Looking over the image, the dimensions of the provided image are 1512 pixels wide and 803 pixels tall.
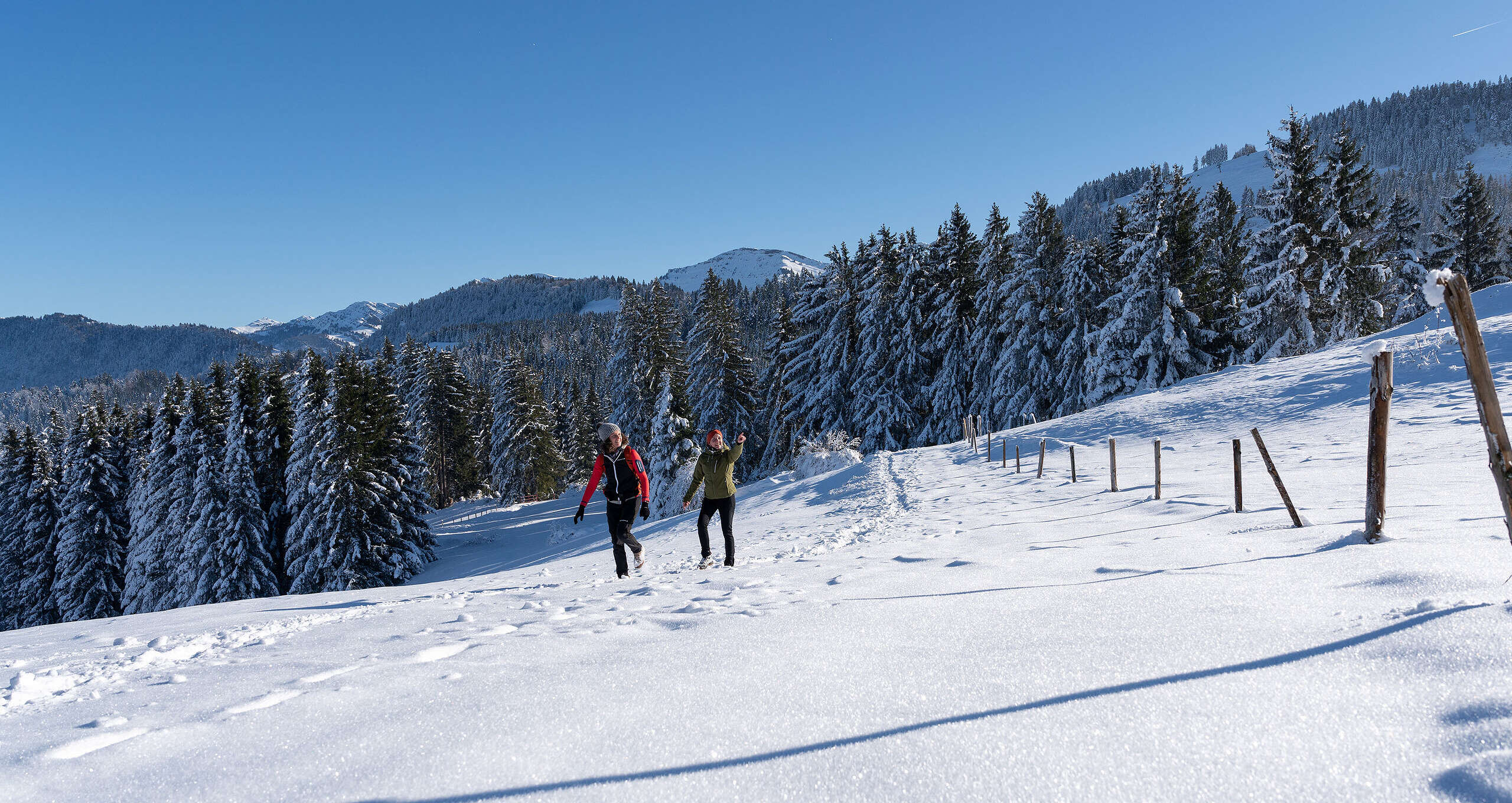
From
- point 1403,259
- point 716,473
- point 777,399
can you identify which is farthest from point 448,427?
point 1403,259

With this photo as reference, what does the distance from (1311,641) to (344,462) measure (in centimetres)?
2921

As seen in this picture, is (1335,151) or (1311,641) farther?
(1335,151)

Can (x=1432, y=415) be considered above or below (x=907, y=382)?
below

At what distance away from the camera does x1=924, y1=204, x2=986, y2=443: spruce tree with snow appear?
33938 mm

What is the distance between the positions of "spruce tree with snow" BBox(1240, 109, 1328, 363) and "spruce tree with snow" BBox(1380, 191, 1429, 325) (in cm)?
271

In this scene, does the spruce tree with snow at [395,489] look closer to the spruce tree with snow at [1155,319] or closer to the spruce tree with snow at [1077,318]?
the spruce tree with snow at [1077,318]

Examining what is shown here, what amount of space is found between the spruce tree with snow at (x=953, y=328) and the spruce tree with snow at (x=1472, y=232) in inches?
1002

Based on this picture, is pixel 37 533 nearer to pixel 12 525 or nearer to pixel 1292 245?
pixel 12 525

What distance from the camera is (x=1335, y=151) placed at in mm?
26734

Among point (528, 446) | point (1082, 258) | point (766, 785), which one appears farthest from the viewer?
point (528, 446)

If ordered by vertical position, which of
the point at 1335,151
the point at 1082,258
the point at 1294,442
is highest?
the point at 1335,151

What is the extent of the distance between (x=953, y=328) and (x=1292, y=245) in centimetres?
1432

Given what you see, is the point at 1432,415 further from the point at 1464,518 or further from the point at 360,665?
the point at 360,665

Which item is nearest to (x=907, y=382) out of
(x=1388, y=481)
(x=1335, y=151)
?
(x=1335, y=151)
